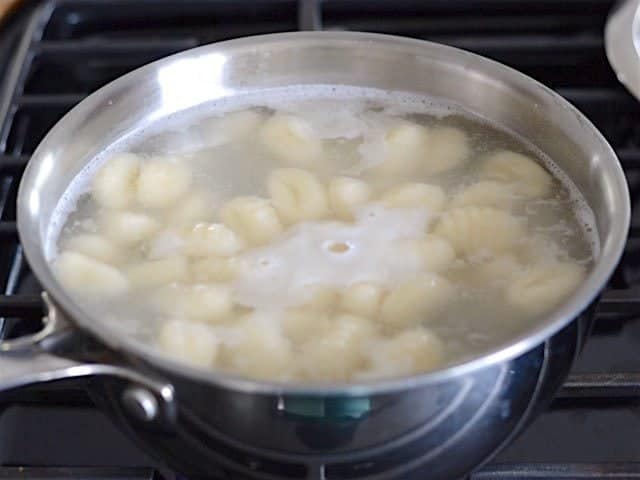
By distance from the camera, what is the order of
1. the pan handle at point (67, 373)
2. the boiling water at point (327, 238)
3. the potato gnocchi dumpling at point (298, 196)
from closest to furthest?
the pan handle at point (67, 373) < the boiling water at point (327, 238) < the potato gnocchi dumpling at point (298, 196)

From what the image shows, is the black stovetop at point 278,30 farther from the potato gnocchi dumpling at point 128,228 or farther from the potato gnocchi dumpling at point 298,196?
the potato gnocchi dumpling at point 298,196

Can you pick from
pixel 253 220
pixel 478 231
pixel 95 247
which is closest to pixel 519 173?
pixel 478 231

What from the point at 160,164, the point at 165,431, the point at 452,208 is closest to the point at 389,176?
the point at 452,208

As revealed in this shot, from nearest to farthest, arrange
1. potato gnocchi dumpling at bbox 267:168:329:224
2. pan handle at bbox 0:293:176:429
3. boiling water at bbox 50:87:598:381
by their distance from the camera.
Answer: pan handle at bbox 0:293:176:429
boiling water at bbox 50:87:598:381
potato gnocchi dumpling at bbox 267:168:329:224

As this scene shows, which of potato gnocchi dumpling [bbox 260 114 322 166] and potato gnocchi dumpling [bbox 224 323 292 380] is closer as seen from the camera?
potato gnocchi dumpling [bbox 224 323 292 380]

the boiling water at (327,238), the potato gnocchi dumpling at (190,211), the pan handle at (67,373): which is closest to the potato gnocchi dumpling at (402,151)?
the boiling water at (327,238)

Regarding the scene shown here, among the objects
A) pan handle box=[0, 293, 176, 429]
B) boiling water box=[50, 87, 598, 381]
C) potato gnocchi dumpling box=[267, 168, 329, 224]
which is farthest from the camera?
potato gnocchi dumpling box=[267, 168, 329, 224]

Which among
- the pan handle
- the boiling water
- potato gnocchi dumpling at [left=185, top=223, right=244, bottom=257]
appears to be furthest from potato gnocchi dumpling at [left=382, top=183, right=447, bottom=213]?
the pan handle

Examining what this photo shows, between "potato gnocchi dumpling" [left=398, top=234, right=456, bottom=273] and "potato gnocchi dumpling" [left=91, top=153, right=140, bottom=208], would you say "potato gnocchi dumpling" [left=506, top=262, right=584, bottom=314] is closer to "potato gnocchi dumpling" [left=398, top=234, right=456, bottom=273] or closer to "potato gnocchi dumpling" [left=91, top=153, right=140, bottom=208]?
"potato gnocchi dumpling" [left=398, top=234, right=456, bottom=273]
